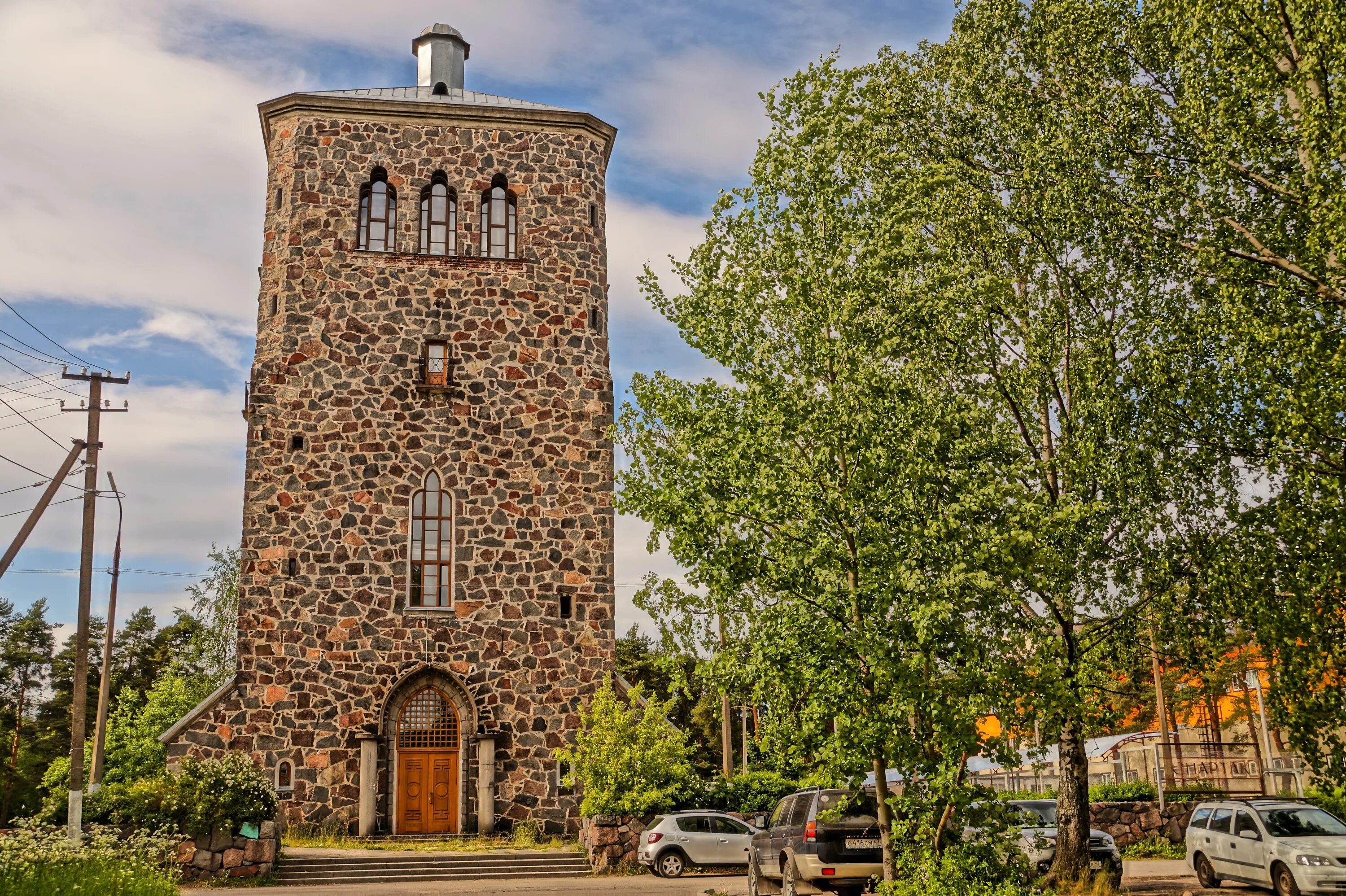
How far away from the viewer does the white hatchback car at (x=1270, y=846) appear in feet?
53.6

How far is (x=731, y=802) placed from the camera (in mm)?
26031

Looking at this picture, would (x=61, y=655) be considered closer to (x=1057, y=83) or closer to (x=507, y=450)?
(x=507, y=450)

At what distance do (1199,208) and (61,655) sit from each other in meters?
57.2

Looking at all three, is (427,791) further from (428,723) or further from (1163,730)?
(1163,730)

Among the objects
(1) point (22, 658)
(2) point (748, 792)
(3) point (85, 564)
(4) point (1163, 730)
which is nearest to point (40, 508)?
(3) point (85, 564)

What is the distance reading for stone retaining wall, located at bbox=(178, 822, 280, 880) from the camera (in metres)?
20.2

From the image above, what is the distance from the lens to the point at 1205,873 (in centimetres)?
1906

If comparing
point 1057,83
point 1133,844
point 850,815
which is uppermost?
point 1057,83

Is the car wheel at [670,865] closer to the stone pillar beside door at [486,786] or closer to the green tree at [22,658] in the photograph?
the stone pillar beside door at [486,786]

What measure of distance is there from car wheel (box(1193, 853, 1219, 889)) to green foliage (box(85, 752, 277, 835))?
17144 millimetres

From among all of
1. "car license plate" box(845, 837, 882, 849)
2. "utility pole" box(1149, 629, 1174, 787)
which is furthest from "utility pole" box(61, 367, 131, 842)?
"utility pole" box(1149, 629, 1174, 787)

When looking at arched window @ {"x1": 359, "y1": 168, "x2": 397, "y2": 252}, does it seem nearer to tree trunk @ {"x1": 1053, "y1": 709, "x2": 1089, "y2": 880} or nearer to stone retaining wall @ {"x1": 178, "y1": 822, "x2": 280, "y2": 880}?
stone retaining wall @ {"x1": 178, "y1": 822, "x2": 280, "y2": 880}

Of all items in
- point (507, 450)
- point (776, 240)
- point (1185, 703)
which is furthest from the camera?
point (1185, 703)

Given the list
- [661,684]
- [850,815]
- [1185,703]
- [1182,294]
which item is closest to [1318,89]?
[1182,294]
